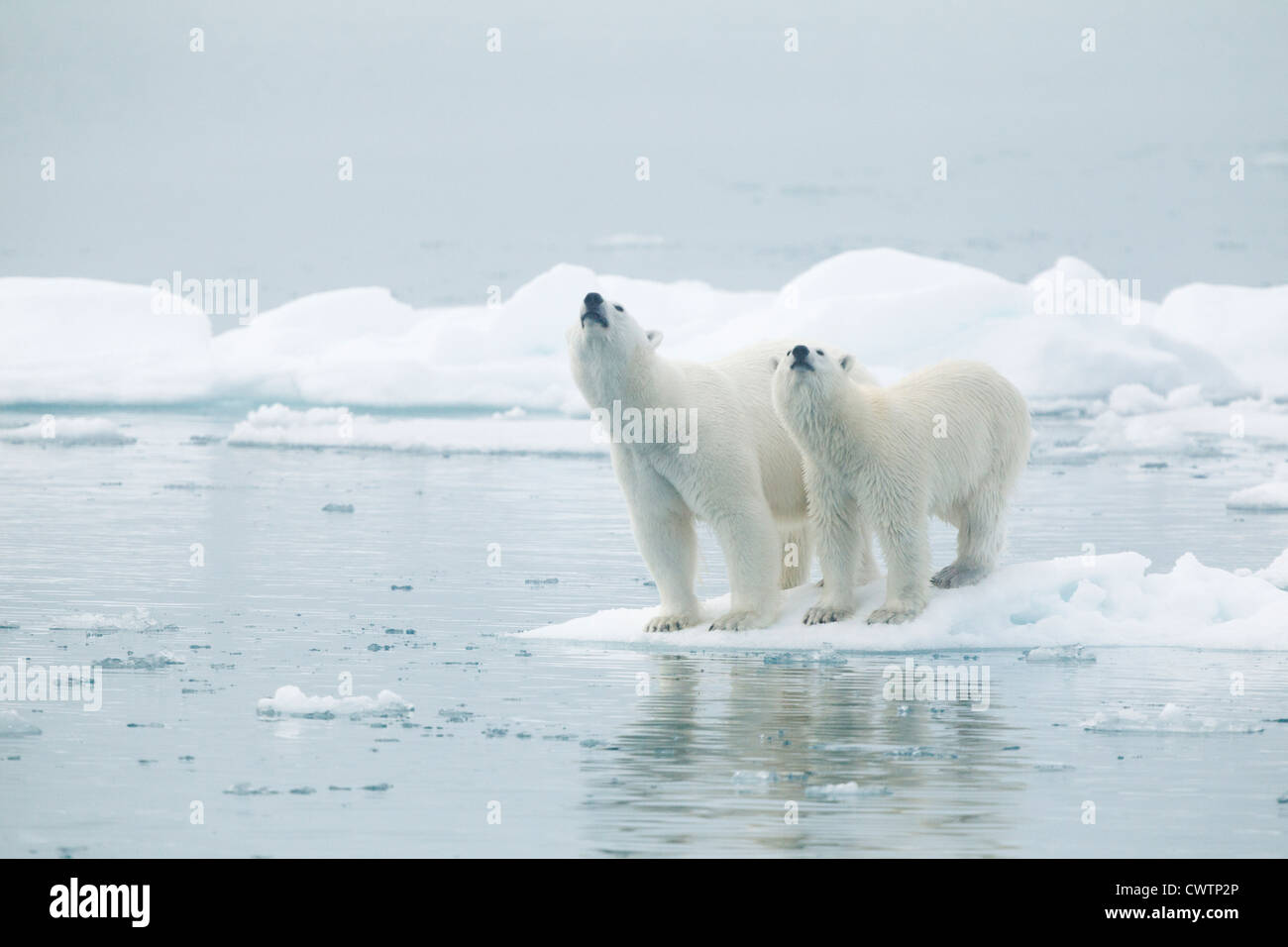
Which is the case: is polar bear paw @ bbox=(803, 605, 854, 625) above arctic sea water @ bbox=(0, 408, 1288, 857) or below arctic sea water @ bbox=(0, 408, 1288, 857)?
above

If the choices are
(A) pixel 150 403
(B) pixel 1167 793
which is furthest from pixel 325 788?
(A) pixel 150 403

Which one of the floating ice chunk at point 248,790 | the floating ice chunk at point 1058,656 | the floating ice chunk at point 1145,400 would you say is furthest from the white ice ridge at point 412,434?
the floating ice chunk at point 248,790

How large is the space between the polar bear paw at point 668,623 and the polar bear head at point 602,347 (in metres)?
1.26

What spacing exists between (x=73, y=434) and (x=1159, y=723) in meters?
24.2

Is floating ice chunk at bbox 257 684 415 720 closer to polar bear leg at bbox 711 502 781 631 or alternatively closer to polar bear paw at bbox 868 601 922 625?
polar bear leg at bbox 711 502 781 631

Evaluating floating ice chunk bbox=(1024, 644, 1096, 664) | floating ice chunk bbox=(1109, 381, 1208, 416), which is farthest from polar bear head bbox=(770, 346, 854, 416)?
floating ice chunk bbox=(1109, 381, 1208, 416)

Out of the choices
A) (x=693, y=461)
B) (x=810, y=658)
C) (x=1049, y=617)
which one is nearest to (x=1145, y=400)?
(x=1049, y=617)

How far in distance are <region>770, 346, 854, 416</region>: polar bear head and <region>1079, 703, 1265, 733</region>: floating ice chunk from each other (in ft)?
7.81

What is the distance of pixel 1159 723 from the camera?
753 centimetres

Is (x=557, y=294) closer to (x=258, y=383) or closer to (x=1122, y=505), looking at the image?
(x=258, y=383)

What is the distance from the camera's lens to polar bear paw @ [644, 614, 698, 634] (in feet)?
32.2

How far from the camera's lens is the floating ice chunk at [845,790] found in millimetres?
6332

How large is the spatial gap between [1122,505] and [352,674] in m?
11.0

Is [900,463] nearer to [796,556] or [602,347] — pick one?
[796,556]
